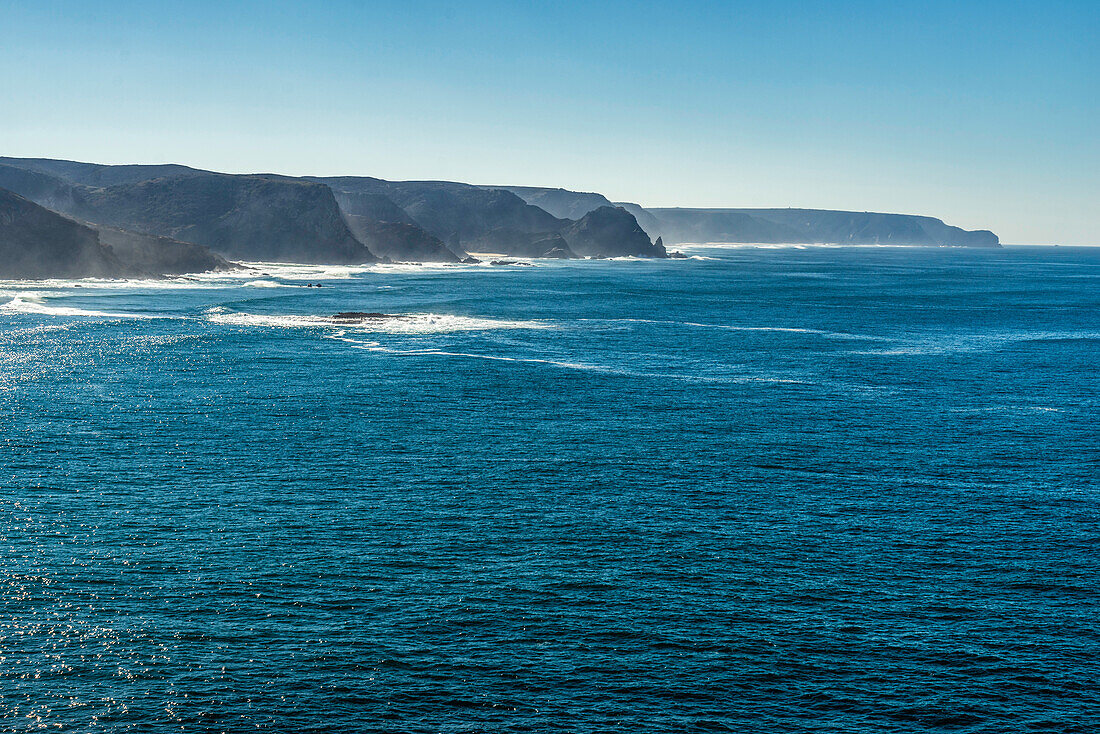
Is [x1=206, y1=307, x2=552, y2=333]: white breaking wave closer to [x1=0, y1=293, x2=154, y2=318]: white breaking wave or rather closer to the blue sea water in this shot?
[x1=0, y1=293, x2=154, y2=318]: white breaking wave

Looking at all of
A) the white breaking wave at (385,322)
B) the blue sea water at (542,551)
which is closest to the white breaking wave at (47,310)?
the white breaking wave at (385,322)

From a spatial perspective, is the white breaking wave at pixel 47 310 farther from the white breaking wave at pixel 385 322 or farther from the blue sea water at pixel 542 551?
the blue sea water at pixel 542 551

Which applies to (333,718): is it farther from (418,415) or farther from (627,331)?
(627,331)

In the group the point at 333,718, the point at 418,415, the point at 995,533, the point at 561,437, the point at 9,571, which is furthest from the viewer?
the point at 418,415

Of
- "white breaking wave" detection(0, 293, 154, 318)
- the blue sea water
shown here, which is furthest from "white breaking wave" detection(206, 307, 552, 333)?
the blue sea water

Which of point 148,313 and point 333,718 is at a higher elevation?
point 148,313

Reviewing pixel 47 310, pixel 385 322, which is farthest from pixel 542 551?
pixel 47 310

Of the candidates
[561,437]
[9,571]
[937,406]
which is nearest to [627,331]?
[937,406]
